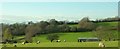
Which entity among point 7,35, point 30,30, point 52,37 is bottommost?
point 52,37

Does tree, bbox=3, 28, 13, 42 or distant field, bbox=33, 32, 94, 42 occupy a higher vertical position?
tree, bbox=3, 28, 13, 42

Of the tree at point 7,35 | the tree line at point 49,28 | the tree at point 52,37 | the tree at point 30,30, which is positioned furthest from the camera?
the tree at point 52,37

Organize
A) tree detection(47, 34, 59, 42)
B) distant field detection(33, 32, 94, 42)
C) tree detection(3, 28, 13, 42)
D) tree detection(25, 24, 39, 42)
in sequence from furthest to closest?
tree detection(47, 34, 59, 42) < distant field detection(33, 32, 94, 42) < tree detection(25, 24, 39, 42) < tree detection(3, 28, 13, 42)

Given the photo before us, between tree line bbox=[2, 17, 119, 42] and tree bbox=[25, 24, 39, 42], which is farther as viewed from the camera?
tree bbox=[25, 24, 39, 42]

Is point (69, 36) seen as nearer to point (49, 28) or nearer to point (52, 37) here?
point (52, 37)

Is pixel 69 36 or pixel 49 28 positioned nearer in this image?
pixel 69 36

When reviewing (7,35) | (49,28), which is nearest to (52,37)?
(49,28)

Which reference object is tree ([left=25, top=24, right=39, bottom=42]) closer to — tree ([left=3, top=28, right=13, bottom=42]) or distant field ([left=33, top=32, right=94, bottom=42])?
distant field ([left=33, top=32, right=94, bottom=42])

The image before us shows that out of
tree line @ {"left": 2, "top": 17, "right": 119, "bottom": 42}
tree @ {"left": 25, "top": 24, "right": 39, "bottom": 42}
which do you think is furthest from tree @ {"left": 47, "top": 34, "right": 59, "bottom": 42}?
tree @ {"left": 25, "top": 24, "right": 39, "bottom": 42}

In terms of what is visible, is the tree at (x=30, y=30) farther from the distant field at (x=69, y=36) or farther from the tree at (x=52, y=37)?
the tree at (x=52, y=37)

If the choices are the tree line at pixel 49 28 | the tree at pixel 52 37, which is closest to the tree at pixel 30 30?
the tree line at pixel 49 28

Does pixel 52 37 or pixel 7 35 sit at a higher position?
pixel 7 35

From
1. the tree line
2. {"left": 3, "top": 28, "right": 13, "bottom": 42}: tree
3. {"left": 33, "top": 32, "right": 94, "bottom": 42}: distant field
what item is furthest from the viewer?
{"left": 33, "top": 32, "right": 94, "bottom": 42}: distant field

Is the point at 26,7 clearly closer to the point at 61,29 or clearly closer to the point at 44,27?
the point at 44,27
